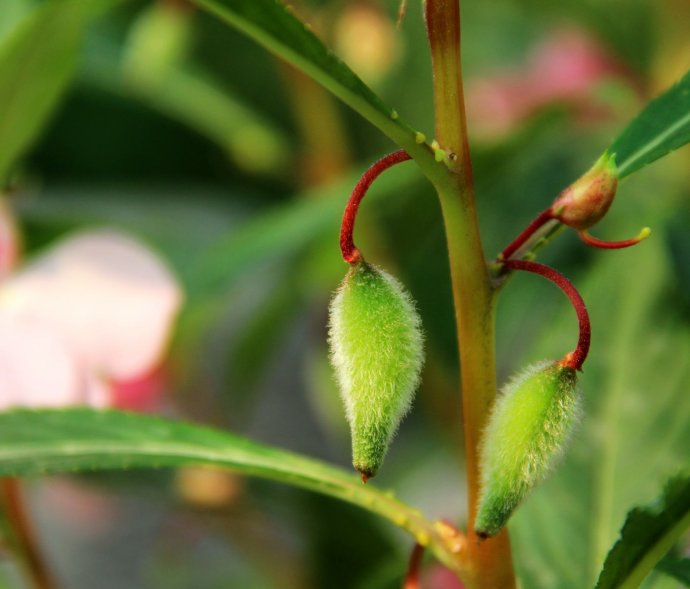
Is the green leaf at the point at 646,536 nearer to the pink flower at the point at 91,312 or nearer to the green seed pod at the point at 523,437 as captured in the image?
the green seed pod at the point at 523,437

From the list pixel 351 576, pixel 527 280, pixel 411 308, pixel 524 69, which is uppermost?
pixel 524 69

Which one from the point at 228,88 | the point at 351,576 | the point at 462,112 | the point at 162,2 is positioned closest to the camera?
the point at 462,112

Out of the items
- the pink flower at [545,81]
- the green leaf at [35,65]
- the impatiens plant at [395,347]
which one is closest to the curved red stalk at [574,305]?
the impatiens plant at [395,347]

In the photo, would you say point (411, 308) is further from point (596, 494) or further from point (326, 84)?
point (596, 494)

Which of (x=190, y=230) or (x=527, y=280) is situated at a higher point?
(x=190, y=230)

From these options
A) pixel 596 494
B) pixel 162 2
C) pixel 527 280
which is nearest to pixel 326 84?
pixel 596 494

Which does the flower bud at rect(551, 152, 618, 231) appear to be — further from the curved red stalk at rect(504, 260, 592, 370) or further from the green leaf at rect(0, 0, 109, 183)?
the green leaf at rect(0, 0, 109, 183)

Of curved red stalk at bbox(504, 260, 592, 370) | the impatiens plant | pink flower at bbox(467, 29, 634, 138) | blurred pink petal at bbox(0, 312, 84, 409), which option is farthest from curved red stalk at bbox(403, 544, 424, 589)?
pink flower at bbox(467, 29, 634, 138)
